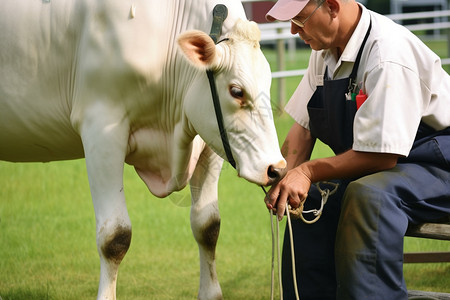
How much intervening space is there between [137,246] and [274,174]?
8.24ft

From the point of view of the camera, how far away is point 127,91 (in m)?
3.35

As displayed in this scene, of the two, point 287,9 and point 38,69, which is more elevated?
point 287,9

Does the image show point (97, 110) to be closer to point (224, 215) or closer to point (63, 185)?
point (224, 215)

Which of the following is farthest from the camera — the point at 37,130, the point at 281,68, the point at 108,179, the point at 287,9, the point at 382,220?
the point at 281,68

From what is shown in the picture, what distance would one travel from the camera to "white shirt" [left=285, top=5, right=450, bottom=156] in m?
3.07

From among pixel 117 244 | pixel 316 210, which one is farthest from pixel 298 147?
pixel 117 244

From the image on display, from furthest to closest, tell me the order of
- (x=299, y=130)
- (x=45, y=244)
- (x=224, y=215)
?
(x=224, y=215) < (x=45, y=244) < (x=299, y=130)

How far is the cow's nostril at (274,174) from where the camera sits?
3.04 meters

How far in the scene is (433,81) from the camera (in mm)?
3260

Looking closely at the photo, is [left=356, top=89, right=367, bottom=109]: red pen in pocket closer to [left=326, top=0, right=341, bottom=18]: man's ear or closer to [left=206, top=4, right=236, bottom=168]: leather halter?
[left=326, top=0, right=341, bottom=18]: man's ear

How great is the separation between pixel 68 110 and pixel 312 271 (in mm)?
1400

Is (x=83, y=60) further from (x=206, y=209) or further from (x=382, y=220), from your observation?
(x=382, y=220)

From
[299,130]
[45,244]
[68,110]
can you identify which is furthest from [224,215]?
[68,110]

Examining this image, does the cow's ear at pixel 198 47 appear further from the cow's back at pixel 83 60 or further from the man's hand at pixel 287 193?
the man's hand at pixel 287 193
